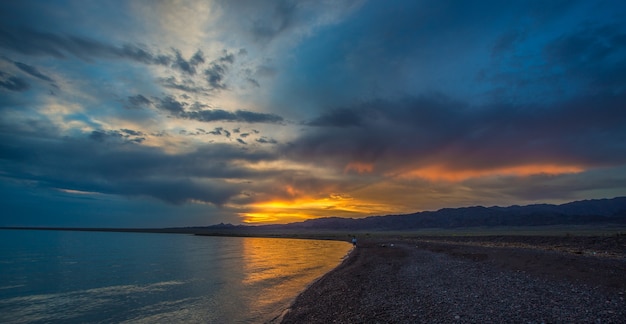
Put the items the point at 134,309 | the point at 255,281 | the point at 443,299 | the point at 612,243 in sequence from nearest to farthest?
the point at 443,299
the point at 134,309
the point at 255,281
the point at 612,243

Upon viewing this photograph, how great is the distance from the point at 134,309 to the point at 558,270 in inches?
1137

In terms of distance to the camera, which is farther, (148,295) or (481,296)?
(148,295)

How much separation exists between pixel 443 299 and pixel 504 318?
3811 millimetres

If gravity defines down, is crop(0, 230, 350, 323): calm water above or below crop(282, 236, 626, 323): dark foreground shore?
below

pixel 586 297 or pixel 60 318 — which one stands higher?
pixel 586 297

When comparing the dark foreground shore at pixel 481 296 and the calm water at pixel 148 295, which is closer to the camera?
the dark foreground shore at pixel 481 296

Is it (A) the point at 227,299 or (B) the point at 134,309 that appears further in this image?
(A) the point at 227,299

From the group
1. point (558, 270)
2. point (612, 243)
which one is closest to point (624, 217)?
point (612, 243)

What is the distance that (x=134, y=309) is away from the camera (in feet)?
68.3

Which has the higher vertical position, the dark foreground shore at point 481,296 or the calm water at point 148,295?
the dark foreground shore at point 481,296

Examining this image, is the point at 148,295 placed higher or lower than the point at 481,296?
lower

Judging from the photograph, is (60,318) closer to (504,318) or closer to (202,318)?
(202,318)

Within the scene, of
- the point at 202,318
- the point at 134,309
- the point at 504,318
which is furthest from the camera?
the point at 134,309

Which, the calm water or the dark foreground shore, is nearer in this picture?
the dark foreground shore
